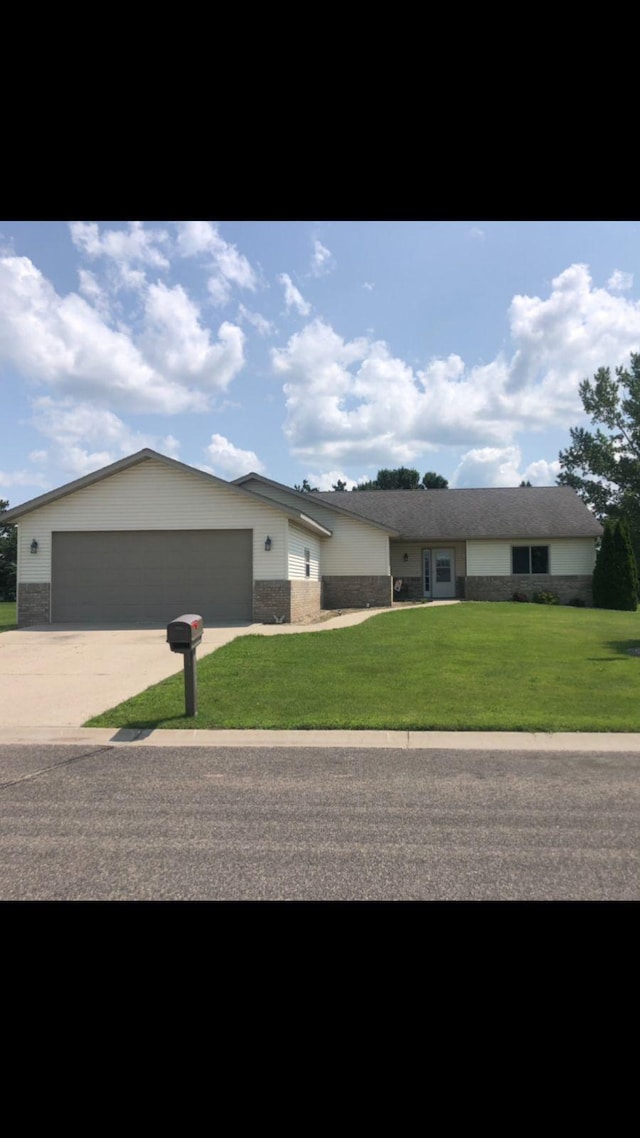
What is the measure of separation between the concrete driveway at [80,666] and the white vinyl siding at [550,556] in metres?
10.5

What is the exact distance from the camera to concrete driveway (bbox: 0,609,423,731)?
8758 mm

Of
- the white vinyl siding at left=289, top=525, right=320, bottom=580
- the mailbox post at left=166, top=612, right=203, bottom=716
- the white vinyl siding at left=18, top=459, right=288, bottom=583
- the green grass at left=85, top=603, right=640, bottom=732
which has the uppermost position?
the white vinyl siding at left=18, top=459, right=288, bottom=583

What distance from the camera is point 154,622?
1823 centimetres

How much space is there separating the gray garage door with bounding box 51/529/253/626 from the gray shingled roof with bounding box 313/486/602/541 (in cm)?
909

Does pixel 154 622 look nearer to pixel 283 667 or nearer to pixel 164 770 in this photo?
pixel 283 667

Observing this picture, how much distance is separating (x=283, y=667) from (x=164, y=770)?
5.35 m

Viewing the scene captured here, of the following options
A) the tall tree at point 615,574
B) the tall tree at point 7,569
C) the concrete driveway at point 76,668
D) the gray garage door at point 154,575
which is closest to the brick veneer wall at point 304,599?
the gray garage door at point 154,575

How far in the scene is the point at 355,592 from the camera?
24.8m

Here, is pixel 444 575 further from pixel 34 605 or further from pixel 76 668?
pixel 76 668

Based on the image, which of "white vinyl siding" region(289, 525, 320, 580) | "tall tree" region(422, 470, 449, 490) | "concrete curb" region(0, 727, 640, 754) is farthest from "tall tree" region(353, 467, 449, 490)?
"concrete curb" region(0, 727, 640, 754)

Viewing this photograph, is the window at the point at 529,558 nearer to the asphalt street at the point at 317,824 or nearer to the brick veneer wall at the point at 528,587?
the brick veneer wall at the point at 528,587

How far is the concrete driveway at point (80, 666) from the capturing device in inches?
345

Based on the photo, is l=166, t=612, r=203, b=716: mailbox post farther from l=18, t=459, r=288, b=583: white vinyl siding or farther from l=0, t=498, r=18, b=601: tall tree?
l=0, t=498, r=18, b=601: tall tree

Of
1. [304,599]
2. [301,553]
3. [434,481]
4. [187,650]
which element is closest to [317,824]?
[187,650]
